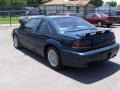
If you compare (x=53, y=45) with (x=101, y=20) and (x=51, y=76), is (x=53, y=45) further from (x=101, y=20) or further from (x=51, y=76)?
(x=101, y=20)

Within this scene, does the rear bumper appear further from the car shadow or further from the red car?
the red car

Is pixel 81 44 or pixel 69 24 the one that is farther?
pixel 69 24

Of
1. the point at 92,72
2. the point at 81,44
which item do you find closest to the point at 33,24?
the point at 81,44

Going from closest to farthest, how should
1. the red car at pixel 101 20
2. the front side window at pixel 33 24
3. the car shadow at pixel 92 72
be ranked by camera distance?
the car shadow at pixel 92 72 < the front side window at pixel 33 24 < the red car at pixel 101 20

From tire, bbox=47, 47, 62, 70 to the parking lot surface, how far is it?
16 cm

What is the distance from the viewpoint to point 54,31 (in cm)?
688

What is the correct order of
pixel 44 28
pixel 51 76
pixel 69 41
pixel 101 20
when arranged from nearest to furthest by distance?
pixel 69 41 < pixel 51 76 < pixel 44 28 < pixel 101 20

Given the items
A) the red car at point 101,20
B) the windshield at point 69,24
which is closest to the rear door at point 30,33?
the windshield at point 69,24

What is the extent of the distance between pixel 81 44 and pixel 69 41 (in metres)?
0.36

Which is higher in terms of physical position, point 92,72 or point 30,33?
point 30,33

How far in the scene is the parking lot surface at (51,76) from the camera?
5.59 meters

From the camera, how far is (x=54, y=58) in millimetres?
6836

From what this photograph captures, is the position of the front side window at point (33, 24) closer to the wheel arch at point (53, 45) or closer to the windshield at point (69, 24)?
the windshield at point (69, 24)

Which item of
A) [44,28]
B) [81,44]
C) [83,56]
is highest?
[44,28]
